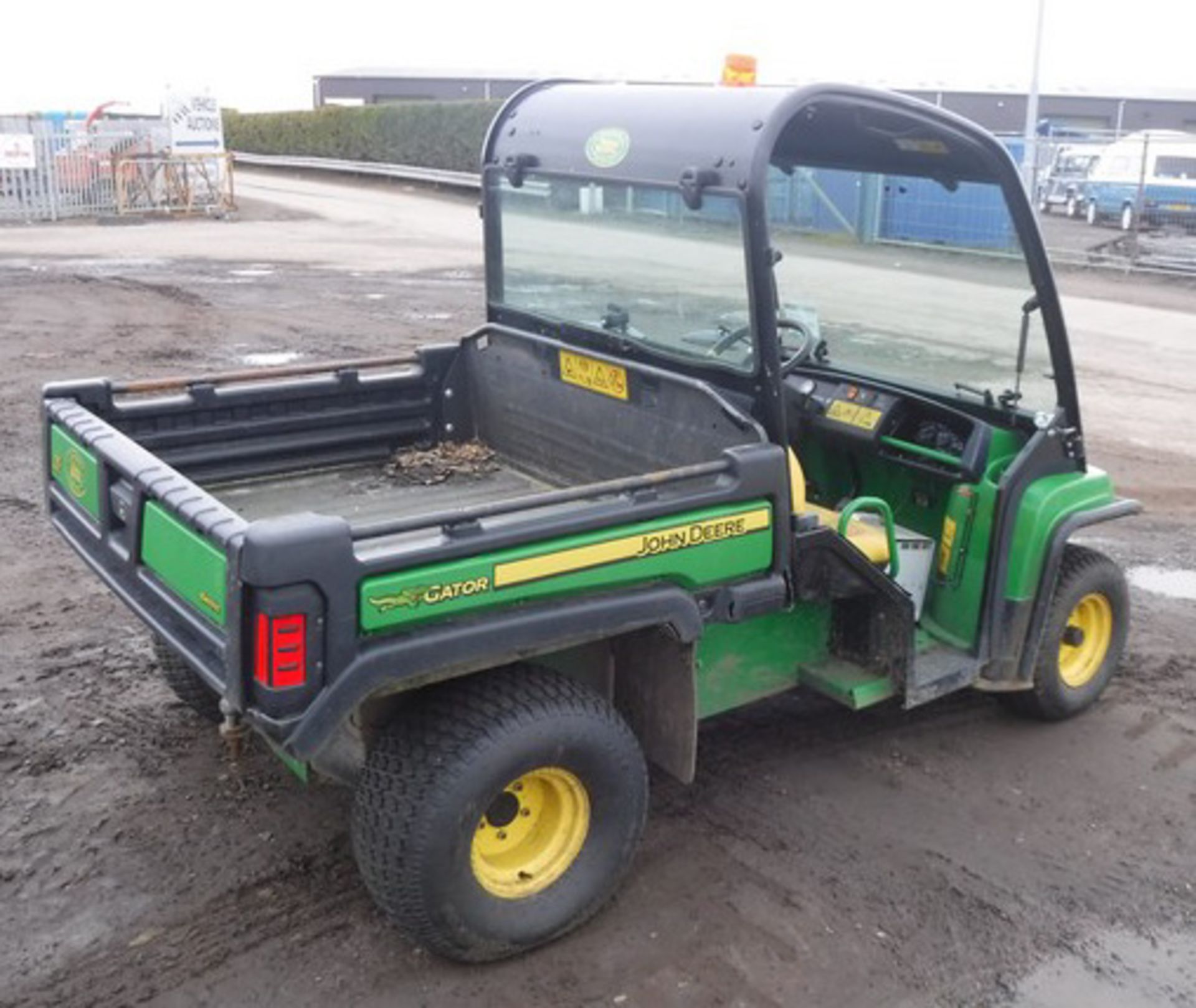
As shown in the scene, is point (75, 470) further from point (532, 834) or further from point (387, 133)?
point (387, 133)

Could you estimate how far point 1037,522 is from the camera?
428 cm

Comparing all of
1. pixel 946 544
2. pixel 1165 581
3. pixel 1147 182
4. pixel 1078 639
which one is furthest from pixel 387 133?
pixel 946 544

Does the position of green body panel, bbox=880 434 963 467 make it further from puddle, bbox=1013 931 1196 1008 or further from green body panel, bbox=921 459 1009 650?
puddle, bbox=1013 931 1196 1008

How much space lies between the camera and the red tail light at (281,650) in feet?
9.50

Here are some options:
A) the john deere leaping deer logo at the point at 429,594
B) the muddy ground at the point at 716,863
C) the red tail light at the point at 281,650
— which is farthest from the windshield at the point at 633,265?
the red tail light at the point at 281,650

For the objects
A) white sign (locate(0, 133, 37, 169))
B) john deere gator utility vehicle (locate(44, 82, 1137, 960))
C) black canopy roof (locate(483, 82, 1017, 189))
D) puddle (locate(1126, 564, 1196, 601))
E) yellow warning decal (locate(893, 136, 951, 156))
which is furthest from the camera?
white sign (locate(0, 133, 37, 169))

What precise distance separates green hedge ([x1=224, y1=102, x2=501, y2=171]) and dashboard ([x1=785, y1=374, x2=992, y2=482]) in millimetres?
25839

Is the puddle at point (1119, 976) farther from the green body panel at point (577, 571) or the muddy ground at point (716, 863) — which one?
the green body panel at point (577, 571)

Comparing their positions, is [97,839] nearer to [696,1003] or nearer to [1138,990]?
[696,1003]

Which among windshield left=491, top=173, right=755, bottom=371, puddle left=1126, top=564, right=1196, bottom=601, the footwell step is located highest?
windshield left=491, top=173, right=755, bottom=371

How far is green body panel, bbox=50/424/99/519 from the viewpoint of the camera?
384cm

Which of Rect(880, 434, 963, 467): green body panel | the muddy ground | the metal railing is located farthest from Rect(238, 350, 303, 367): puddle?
the metal railing

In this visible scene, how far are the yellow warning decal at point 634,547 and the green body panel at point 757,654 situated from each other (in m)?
0.37

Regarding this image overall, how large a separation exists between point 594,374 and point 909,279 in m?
1.28
